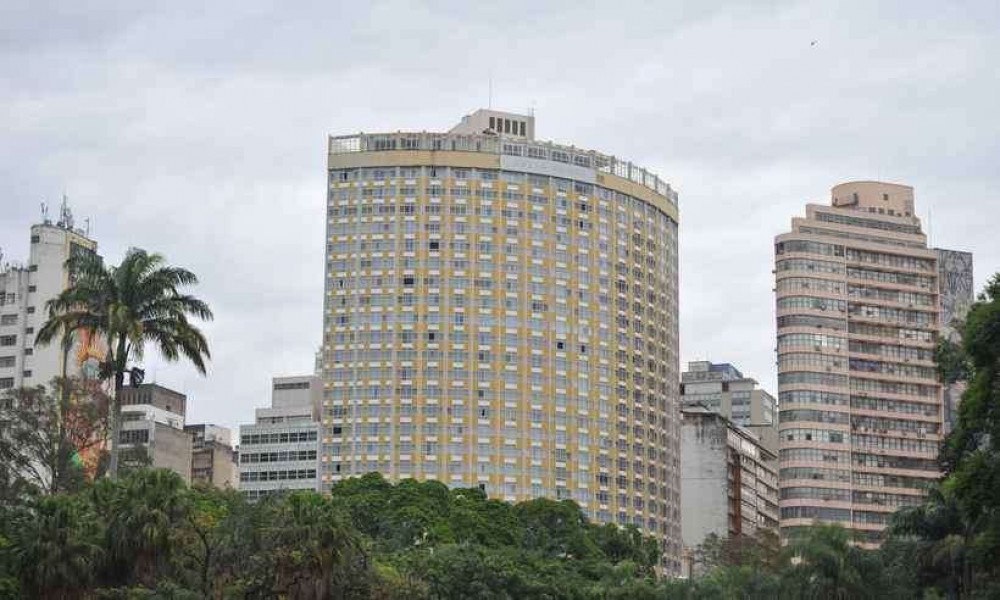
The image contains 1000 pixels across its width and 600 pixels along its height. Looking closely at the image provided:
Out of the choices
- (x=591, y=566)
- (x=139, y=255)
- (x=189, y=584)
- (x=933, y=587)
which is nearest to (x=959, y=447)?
(x=933, y=587)

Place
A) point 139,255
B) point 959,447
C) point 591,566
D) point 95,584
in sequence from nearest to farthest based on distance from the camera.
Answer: point 959,447 → point 95,584 → point 139,255 → point 591,566

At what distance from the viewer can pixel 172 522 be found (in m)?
89.5

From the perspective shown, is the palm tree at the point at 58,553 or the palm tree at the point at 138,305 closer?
the palm tree at the point at 58,553

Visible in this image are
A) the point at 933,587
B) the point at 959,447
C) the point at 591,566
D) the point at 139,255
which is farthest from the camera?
the point at 591,566

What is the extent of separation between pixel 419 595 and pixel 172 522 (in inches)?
664

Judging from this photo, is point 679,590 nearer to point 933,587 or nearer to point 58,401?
point 933,587

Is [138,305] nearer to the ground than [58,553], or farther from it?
farther from it

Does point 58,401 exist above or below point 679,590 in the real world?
above

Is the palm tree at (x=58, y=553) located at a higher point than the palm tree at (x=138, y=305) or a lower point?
lower

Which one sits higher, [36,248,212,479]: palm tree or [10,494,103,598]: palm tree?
[36,248,212,479]: palm tree

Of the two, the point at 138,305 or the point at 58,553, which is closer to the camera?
the point at 58,553

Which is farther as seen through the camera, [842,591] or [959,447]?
[842,591]

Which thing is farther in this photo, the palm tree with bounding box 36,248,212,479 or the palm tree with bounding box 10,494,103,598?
the palm tree with bounding box 36,248,212,479

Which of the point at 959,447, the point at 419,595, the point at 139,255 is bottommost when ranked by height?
the point at 419,595
